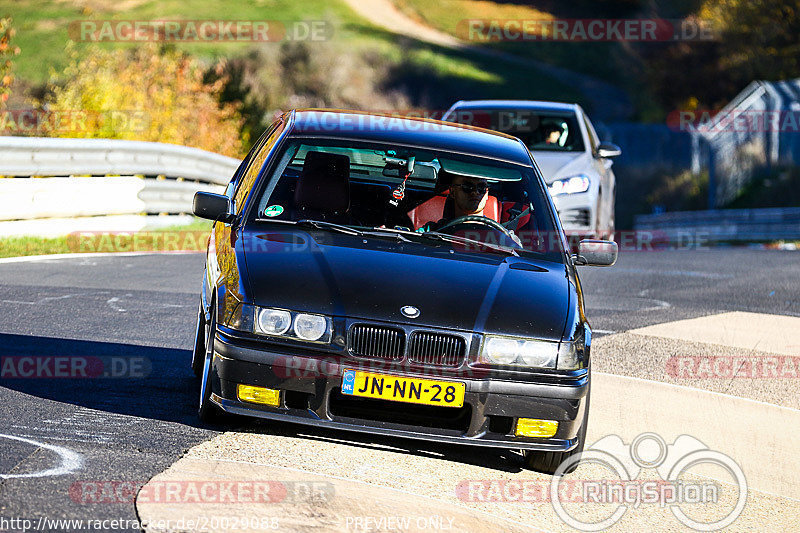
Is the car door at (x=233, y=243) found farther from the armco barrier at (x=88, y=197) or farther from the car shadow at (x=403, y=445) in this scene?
the armco barrier at (x=88, y=197)

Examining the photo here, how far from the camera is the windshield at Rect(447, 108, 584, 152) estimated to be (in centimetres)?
A: 1479

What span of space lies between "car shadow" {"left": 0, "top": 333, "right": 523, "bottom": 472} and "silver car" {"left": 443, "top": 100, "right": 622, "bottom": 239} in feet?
22.4

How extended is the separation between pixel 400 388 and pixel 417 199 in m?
2.28

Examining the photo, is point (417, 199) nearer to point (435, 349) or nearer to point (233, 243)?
point (233, 243)

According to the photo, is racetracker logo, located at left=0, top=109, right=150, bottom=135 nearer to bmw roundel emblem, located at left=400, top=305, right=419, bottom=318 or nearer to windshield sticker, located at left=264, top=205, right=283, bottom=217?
windshield sticker, located at left=264, top=205, right=283, bottom=217

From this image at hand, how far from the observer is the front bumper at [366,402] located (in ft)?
18.4

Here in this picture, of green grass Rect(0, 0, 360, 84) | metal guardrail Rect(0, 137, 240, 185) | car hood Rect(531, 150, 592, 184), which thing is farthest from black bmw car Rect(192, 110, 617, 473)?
green grass Rect(0, 0, 360, 84)

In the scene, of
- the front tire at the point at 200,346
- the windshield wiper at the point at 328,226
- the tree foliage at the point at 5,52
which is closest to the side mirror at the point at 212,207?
the windshield wiper at the point at 328,226

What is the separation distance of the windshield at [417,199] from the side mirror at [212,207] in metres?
0.20

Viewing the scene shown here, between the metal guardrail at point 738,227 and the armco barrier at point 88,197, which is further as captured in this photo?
the metal guardrail at point 738,227

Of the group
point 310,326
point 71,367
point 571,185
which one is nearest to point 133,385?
point 71,367

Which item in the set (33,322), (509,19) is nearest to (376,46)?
(509,19)

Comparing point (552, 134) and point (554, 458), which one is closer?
point (554, 458)

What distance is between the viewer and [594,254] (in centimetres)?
716
